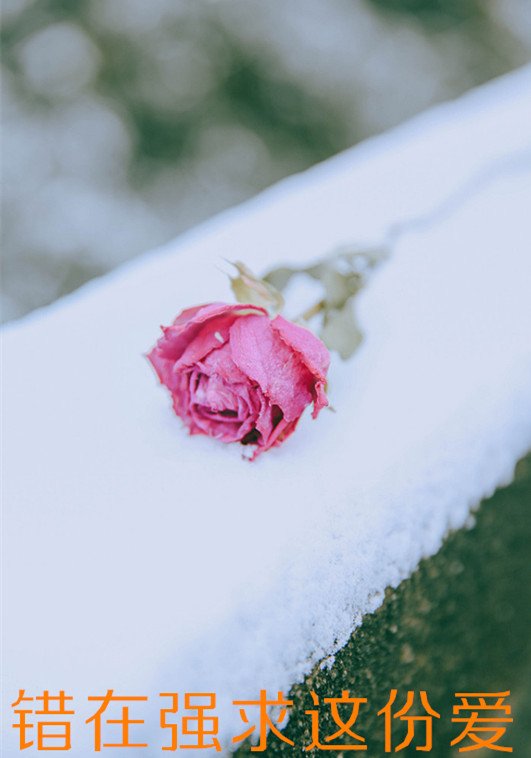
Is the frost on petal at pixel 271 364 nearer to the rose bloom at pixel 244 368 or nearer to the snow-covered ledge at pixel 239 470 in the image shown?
the rose bloom at pixel 244 368

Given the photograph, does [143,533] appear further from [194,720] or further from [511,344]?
[511,344]

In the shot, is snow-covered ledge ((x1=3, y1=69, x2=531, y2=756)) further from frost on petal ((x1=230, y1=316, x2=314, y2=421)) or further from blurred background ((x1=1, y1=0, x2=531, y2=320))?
blurred background ((x1=1, y1=0, x2=531, y2=320))

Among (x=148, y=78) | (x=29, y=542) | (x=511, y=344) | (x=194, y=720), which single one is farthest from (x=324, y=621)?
(x=148, y=78)

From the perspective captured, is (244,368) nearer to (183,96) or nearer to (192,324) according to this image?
(192,324)

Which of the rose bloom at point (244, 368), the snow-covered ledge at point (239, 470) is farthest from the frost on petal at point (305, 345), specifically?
the snow-covered ledge at point (239, 470)

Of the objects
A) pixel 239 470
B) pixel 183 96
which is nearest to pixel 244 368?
pixel 239 470

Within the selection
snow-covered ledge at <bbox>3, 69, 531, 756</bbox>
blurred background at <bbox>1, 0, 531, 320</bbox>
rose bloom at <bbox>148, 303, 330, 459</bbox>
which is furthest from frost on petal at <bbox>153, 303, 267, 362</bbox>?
blurred background at <bbox>1, 0, 531, 320</bbox>
